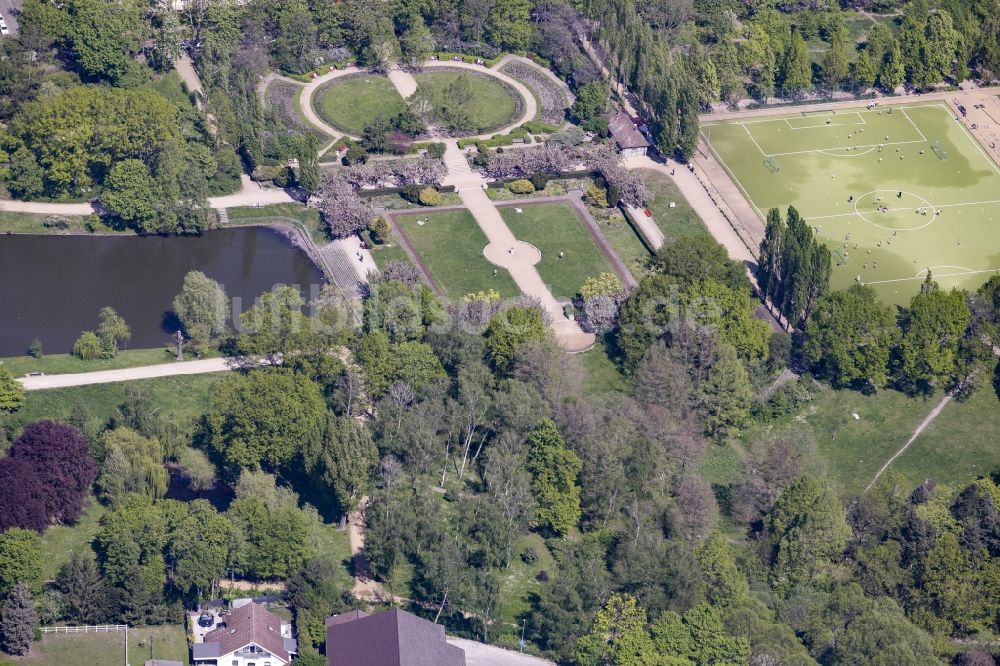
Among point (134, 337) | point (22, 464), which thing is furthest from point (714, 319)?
point (22, 464)

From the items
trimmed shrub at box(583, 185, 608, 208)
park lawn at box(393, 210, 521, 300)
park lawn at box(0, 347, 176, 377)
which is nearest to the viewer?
park lawn at box(0, 347, 176, 377)

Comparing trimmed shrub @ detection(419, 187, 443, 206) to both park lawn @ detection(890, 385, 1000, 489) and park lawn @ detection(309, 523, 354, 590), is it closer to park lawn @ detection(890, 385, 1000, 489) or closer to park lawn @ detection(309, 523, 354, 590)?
park lawn @ detection(309, 523, 354, 590)

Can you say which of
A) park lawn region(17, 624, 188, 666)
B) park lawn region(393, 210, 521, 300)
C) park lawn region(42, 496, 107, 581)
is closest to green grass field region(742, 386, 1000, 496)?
park lawn region(393, 210, 521, 300)

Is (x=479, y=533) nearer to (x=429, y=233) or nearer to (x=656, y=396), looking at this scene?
(x=656, y=396)

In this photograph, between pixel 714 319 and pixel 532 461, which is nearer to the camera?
pixel 532 461

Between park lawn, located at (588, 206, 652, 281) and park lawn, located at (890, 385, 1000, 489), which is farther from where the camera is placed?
park lawn, located at (588, 206, 652, 281)

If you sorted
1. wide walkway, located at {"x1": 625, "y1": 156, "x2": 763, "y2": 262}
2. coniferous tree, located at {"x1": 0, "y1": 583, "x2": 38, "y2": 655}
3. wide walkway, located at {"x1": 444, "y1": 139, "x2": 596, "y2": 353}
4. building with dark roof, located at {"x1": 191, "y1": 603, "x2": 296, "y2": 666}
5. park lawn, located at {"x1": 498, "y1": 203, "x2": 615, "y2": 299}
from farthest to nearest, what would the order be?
wide walkway, located at {"x1": 625, "y1": 156, "x2": 763, "y2": 262}, park lawn, located at {"x1": 498, "y1": 203, "x2": 615, "y2": 299}, wide walkway, located at {"x1": 444, "y1": 139, "x2": 596, "y2": 353}, building with dark roof, located at {"x1": 191, "y1": 603, "x2": 296, "y2": 666}, coniferous tree, located at {"x1": 0, "y1": 583, "x2": 38, "y2": 655}

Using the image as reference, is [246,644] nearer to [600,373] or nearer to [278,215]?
[600,373]
